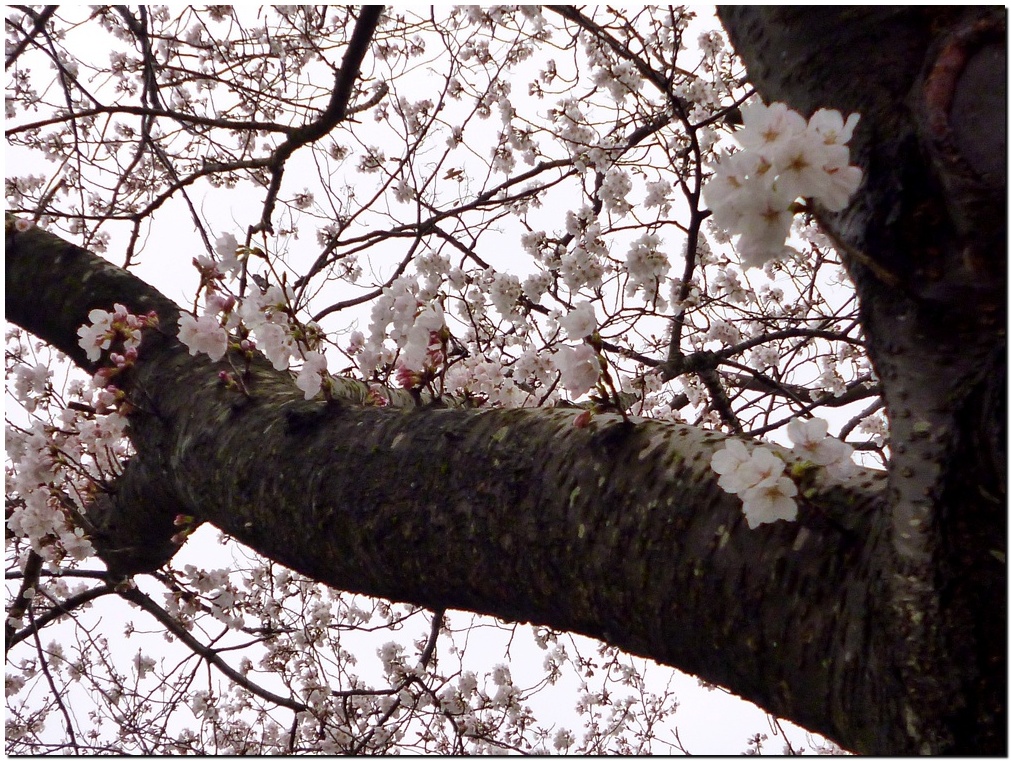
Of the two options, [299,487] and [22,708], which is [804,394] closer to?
[299,487]

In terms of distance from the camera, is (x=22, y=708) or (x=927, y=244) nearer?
(x=927, y=244)

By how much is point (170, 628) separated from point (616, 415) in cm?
218

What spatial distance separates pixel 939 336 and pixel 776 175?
257 mm

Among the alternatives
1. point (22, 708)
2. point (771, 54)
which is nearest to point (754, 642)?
Result: point (771, 54)

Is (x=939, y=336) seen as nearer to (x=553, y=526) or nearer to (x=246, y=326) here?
(x=553, y=526)

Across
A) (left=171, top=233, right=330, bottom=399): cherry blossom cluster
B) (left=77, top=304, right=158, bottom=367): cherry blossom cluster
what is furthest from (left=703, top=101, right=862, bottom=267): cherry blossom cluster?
(left=77, top=304, right=158, bottom=367): cherry blossom cluster

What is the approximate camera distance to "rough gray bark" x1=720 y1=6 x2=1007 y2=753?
0.66 metres

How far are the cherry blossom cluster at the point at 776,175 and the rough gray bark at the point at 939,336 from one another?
0.21 ft

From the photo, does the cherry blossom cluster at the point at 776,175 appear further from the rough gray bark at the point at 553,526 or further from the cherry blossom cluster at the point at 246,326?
the cherry blossom cluster at the point at 246,326

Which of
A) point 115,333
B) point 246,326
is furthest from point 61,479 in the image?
point 246,326

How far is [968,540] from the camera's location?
69 centimetres

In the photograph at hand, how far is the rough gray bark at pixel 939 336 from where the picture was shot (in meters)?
0.66

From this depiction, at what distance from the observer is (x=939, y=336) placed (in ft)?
2.39

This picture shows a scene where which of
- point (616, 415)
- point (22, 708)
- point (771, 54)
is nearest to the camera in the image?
point (771, 54)
